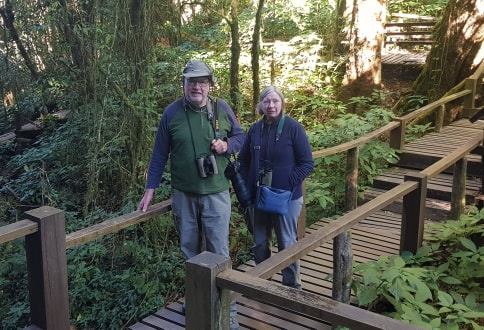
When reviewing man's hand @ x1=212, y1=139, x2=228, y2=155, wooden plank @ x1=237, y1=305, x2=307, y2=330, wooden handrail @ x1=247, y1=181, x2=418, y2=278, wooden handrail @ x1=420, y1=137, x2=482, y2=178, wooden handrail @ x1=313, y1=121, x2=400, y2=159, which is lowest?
wooden plank @ x1=237, y1=305, x2=307, y2=330

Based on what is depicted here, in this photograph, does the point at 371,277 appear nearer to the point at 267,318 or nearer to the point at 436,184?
the point at 267,318

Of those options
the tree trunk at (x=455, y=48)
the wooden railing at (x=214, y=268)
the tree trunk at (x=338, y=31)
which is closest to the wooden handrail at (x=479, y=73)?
the tree trunk at (x=455, y=48)

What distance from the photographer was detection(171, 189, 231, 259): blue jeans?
342 centimetres

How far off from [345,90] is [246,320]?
7.78 meters

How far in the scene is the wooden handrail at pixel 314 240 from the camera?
2450 millimetres

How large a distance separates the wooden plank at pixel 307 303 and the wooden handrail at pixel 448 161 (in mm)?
2641

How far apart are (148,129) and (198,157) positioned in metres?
2.91

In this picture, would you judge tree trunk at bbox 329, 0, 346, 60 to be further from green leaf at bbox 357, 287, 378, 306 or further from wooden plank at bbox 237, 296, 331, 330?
green leaf at bbox 357, 287, 378, 306

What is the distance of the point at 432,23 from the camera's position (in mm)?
14227

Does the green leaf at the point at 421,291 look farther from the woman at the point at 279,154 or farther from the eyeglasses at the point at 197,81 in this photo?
the eyeglasses at the point at 197,81

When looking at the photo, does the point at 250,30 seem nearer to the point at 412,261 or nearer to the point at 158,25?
the point at 158,25

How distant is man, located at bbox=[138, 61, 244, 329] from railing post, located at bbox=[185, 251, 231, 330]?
1285 millimetres

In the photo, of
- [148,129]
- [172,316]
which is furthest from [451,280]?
[148,129]

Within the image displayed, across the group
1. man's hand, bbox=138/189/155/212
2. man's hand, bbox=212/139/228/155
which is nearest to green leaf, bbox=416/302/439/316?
man's hand, bbox=212/139/228/155
